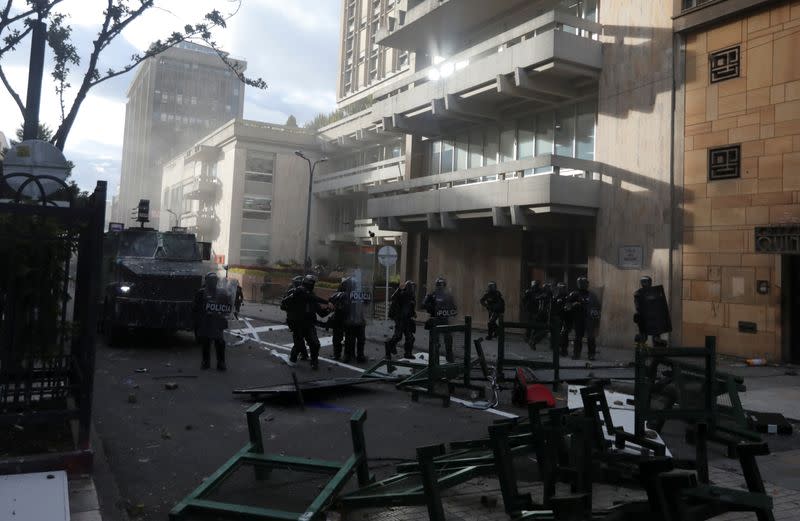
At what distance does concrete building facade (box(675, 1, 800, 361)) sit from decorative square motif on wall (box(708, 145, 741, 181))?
0.02 meters

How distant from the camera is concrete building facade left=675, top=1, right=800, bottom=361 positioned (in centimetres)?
1286

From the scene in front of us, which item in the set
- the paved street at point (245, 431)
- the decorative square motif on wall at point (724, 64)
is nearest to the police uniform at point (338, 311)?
the paved street at point (245, 431)

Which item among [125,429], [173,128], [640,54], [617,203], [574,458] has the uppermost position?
[173,128]

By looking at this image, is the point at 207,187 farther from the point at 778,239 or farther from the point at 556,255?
the point at 778,239

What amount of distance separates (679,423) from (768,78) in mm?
9281

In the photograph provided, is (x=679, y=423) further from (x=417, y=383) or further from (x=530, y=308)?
(x=530, y=308)

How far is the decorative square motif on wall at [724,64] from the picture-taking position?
1394 centimetres

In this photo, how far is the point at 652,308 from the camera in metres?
13.0

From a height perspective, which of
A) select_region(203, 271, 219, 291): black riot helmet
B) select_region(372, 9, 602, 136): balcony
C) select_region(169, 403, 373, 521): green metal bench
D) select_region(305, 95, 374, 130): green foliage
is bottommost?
select_region(169, 403, 373, 521): green metal bench

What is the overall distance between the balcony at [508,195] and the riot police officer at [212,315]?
888 centimetres

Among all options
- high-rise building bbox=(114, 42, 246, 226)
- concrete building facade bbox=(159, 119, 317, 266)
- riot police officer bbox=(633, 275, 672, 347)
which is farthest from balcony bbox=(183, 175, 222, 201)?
high-rise building bbox=(114, 42, 246, 226)

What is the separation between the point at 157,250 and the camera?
45.6 feet

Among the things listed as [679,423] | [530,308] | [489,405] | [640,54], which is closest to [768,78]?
[640,54]

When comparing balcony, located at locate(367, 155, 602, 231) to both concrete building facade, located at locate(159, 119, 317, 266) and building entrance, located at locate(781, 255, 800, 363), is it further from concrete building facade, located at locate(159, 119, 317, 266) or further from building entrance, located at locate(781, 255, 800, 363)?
concrete building facade, located at locate(159, 119, 317, 266)
